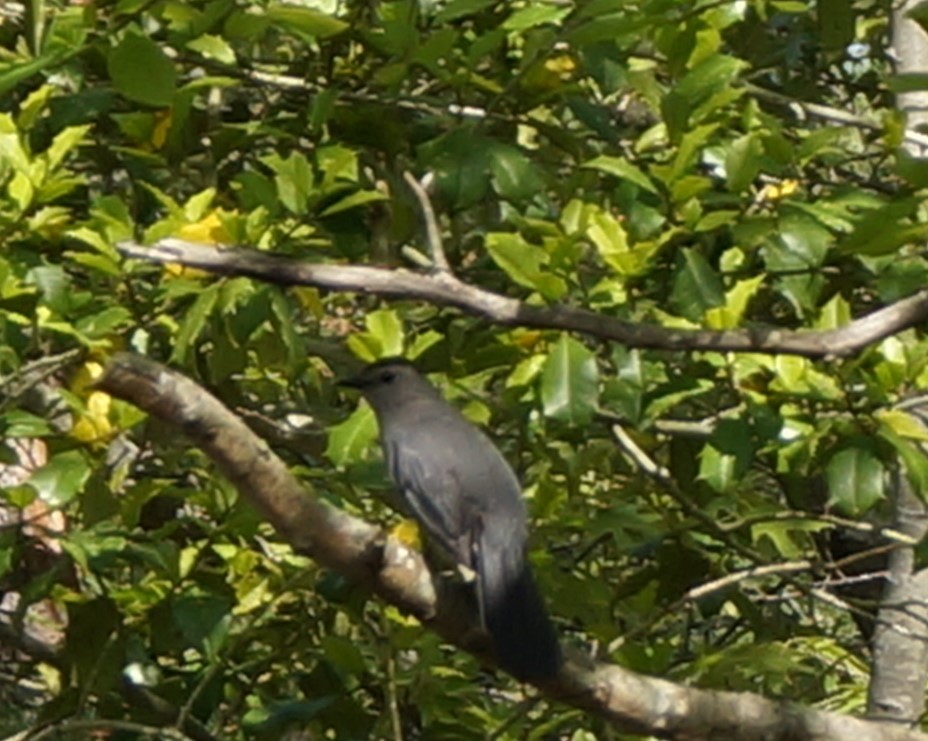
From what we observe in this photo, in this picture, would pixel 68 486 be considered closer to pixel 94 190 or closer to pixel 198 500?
pixel 198 500

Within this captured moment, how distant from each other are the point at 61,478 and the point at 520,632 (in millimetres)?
1055

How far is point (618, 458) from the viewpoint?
17.3 feet

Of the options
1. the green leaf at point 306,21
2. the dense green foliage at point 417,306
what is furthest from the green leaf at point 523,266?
the green leaf at point 306,21

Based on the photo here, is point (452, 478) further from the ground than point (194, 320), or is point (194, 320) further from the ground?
point (194, 320)

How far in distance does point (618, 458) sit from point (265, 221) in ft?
4.62

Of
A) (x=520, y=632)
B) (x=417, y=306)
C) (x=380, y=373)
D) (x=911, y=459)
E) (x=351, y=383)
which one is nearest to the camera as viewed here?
(x=520, y=632)

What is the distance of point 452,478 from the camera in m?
5.04

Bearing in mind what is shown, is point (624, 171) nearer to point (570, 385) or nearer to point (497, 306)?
point (570, 385)

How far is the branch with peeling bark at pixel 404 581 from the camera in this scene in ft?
9.60

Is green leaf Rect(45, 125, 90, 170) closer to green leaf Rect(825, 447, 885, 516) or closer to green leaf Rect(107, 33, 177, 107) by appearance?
green leaf Rect(107, 33, 177, 107)

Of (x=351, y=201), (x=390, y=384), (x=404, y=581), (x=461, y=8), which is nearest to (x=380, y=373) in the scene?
(x=390, y=384)

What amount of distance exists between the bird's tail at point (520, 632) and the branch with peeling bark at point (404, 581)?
0.04 meters

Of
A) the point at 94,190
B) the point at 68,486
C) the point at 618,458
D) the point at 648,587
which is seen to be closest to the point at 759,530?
the point at 648,587

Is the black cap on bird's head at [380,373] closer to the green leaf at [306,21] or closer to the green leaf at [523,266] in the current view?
the green leaf at [523,266]
